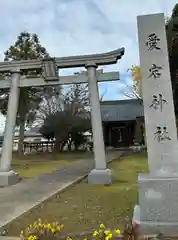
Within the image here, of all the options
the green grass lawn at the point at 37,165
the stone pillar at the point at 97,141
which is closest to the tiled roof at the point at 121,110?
the green grass lawn at the point at 37,165

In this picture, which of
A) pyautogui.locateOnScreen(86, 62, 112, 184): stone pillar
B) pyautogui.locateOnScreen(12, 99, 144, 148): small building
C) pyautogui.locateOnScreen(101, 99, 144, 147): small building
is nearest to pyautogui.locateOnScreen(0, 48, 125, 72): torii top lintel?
pyautogui.locateOnScreen(86, 62, 112, 184): stone pillar

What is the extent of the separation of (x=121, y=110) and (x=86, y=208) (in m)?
27.3

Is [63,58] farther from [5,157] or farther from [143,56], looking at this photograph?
[143,56]

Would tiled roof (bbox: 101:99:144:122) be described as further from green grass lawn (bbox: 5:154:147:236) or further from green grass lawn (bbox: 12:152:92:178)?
green grass lawn (bbox: 5:154:147:236)

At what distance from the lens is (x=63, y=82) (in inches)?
372

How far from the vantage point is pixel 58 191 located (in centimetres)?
722

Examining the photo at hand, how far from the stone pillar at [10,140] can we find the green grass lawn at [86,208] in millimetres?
2394

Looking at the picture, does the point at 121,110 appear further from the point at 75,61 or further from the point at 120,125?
the point at 75,61

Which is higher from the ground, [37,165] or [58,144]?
[58,144]

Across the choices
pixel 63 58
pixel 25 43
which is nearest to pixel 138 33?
pixel 63 58

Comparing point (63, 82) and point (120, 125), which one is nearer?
point (63, 82)

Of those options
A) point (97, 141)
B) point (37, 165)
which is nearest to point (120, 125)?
point (37, 165)

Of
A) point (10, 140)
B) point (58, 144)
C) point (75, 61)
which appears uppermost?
point (75, 61)

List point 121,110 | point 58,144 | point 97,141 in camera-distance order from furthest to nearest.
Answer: point 121,110, point 58,144, point 97,141
